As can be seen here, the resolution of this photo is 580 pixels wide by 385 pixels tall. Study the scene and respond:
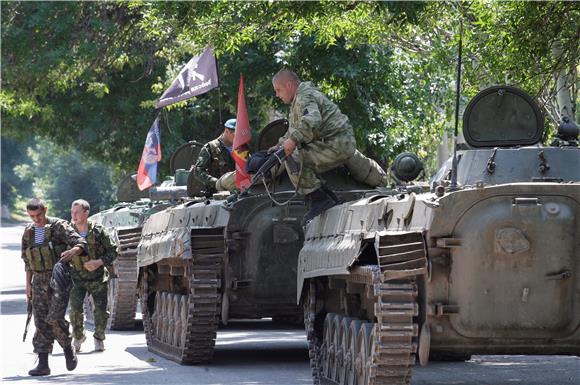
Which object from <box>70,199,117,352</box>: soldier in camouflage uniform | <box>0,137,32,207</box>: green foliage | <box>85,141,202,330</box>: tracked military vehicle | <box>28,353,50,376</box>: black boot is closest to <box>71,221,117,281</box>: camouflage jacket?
<box>70,199,117,352</box>: soldier in camouflage uniform

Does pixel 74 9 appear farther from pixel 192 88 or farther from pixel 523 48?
→ pixel 523 48

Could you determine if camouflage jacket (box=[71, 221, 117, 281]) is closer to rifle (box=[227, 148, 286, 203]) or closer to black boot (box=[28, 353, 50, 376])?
black boot (box=[28, 353, 50, 376])

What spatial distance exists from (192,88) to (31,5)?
7.02 meters

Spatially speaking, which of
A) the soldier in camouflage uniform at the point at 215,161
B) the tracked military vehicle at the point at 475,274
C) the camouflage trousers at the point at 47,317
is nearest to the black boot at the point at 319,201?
the tracked military vehicle at the point at 475,274

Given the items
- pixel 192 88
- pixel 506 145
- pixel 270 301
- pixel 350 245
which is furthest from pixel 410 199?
pixel 192 88

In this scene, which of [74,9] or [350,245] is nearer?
[350,245]

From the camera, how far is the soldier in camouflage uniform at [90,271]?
57.6ft

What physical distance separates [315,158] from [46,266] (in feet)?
10.7

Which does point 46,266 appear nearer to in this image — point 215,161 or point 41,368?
point 41,368

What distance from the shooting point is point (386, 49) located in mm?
29812

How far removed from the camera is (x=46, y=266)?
1623 centimetres

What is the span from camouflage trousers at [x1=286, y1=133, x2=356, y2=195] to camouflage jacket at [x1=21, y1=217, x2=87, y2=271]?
110 inches

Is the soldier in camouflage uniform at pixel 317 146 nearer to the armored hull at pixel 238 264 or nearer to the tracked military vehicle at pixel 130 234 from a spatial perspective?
the armored hull at pixel 238 264

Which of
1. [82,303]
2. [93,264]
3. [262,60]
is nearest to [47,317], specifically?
[93,264]
